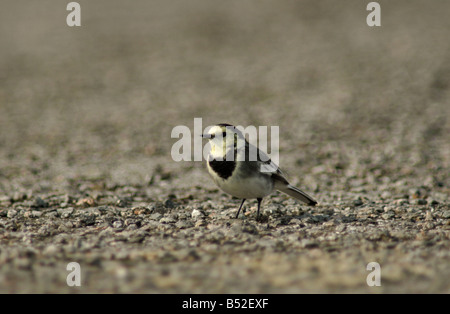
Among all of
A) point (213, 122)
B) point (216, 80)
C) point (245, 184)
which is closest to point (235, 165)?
point (245, 184)

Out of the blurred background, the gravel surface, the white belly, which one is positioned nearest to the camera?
the gravel surface

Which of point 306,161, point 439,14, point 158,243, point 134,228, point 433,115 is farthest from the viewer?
point 439,14

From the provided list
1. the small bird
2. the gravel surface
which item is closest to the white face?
the small bird

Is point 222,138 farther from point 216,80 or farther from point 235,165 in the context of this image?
point 216,80

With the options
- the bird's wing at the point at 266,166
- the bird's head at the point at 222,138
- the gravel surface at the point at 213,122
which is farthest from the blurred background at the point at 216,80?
the bird's wing at the point at 266,166

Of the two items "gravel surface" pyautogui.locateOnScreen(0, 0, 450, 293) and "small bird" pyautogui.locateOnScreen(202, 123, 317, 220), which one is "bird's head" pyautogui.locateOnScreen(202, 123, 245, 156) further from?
"gravel surface" pyautogui.locateOnScreen(0, 0, 450, 293)

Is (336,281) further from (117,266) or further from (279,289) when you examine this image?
(117,266)

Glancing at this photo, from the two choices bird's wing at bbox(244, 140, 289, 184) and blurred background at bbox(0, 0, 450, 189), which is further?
blurred background at bbox(0, 0, 450, 189)
